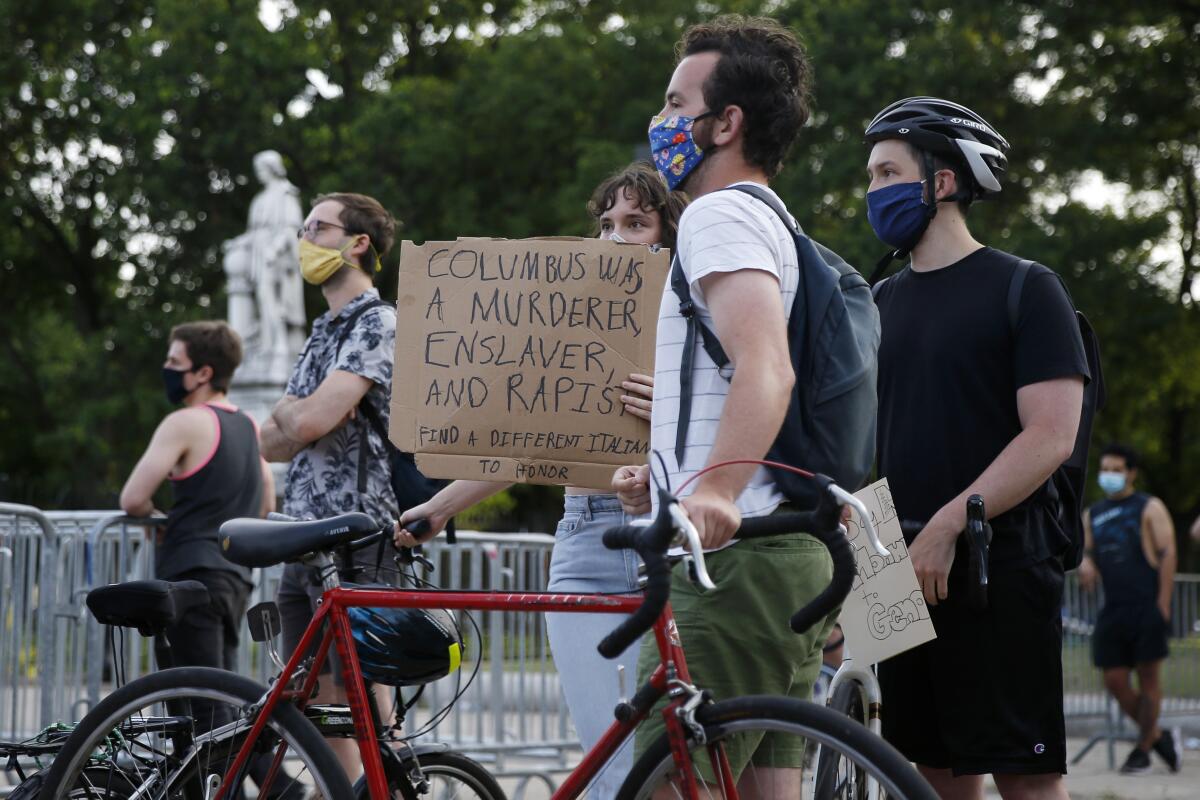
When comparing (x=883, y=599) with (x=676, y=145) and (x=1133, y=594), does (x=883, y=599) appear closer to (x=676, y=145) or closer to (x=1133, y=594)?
(x=676, y=145)

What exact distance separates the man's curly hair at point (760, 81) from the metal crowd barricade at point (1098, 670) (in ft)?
28.7

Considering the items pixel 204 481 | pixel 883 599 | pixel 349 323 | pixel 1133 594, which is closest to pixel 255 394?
pixel 1133 594

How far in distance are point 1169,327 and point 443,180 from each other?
11991 mm

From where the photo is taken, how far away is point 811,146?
83.6ft

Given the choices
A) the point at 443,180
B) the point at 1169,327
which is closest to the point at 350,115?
the point at 443,180

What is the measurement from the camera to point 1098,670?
12.0 m

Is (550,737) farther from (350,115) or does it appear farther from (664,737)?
(350,115)

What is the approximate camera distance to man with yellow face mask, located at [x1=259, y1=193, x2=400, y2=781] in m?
4.65

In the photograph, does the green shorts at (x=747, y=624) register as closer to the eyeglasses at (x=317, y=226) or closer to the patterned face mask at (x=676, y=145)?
the patterned face mask at (x=676, y=145)

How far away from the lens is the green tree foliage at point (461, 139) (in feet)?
82.0

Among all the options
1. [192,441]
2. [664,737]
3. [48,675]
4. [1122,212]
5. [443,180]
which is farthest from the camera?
[1122,212]

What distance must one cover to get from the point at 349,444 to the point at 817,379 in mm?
2157

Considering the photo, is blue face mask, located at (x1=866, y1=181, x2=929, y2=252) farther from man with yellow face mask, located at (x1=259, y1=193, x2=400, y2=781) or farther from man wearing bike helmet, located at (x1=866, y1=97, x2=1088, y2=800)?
man with yellow face mask, located at (x1=259, y1=193, x2=400, y2=781)

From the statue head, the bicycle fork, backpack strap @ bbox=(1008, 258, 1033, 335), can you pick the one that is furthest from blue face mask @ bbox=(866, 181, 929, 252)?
the statue head
